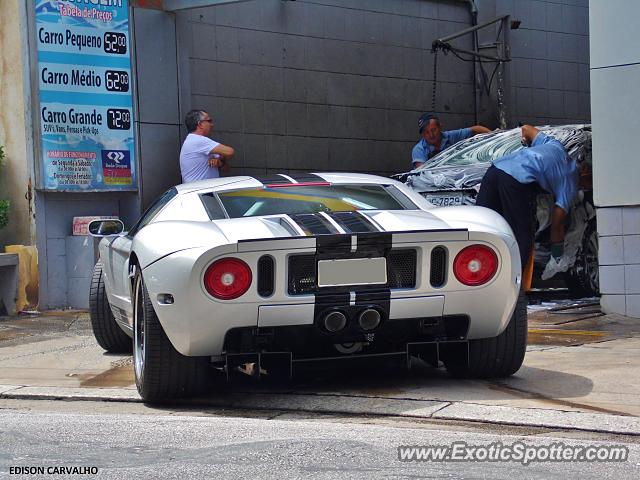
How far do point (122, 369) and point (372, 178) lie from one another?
203 cm

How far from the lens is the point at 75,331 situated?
9.23m

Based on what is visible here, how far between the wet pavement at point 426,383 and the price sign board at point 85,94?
283 cm

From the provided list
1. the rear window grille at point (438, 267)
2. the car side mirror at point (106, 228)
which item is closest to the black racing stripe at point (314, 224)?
the rear window grille at point (438, 267)

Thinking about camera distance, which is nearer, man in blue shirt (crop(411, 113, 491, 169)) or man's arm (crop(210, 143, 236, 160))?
man's arm (crop(210, 143, 236, 160))

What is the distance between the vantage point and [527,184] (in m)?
9.25

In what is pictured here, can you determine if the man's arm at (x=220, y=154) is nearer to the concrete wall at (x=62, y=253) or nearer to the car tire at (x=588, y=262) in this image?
the concrete wall at (x=62, y=253)

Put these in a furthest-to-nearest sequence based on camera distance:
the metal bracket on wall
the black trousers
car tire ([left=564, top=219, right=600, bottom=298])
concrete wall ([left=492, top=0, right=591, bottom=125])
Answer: concrete wall ([left=492, top=0, right=591, bottom=125]) < the metal bracket on wall < car tire ([left=564, top=219, right=600, bottom=298]) < the black trousers

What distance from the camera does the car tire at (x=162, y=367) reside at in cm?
544

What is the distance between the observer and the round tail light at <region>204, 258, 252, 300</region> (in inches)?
204

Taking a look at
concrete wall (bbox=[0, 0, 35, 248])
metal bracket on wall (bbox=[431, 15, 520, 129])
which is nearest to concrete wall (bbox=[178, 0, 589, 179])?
metal bracket on wall (bbox=[431, 15, 520, 129])

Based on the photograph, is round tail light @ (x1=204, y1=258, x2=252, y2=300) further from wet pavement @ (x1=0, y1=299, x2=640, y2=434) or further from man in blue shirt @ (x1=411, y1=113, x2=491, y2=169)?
man in blue shirt @ (x1=411, y1=113, x2=491, y2=169)

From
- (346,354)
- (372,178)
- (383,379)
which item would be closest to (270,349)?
(346,354)

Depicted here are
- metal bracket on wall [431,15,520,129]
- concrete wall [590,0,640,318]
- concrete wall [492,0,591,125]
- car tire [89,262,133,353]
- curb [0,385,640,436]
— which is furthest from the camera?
concrete wall [492,0,591,125]

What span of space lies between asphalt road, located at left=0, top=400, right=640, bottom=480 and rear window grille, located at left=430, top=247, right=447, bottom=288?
0.79 m
